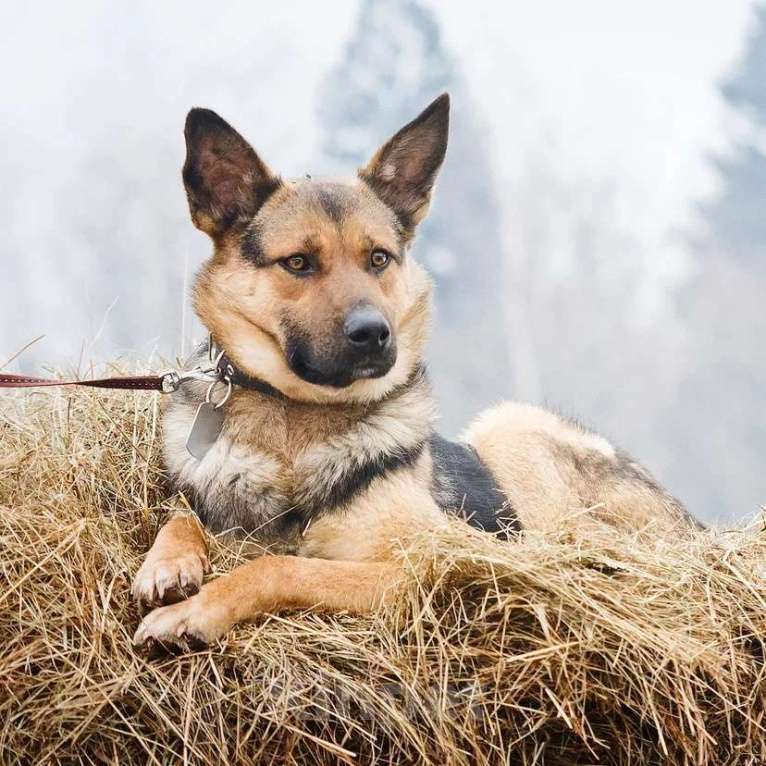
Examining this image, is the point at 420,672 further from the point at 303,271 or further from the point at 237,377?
the point at 303,271

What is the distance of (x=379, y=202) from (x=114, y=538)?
1.94 meters

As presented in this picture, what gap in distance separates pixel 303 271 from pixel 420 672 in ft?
5.69

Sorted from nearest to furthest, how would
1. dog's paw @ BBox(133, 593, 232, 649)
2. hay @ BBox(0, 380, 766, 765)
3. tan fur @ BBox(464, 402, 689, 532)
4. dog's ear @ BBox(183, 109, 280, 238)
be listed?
hay @ BBox(0, 380, 766, 765), dog's paw @ BBox(133, 593, 232, 649), dog's ear @ BBox(183, 109, 280, 238), tan fur @ BBox(464, 402, 689, 532)

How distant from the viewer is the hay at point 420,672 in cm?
275

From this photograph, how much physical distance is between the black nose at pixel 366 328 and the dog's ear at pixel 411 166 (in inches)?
35.6

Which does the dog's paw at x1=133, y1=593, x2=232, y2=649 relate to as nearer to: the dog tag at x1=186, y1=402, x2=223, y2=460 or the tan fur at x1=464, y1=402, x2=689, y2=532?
the dog tag at x1=186, y1=402, x2=223, y2=460

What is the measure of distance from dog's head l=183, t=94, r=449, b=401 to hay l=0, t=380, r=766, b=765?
3.01ft

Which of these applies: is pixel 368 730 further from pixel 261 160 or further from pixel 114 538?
pixel 261 160

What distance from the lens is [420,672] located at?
2.89 meters

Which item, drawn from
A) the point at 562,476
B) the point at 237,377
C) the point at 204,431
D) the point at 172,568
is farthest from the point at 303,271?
the point at 562,476

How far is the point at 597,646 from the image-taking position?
2865 millimetres

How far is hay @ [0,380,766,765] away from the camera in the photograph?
2.75 meters

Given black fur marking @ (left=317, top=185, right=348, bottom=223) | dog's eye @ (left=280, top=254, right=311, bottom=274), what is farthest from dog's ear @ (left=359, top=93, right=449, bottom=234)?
dog's eye @ (left=280, top=254, right=311, bottom=274)

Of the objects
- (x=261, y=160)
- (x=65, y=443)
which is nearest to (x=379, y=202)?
(x=261, y=160)
